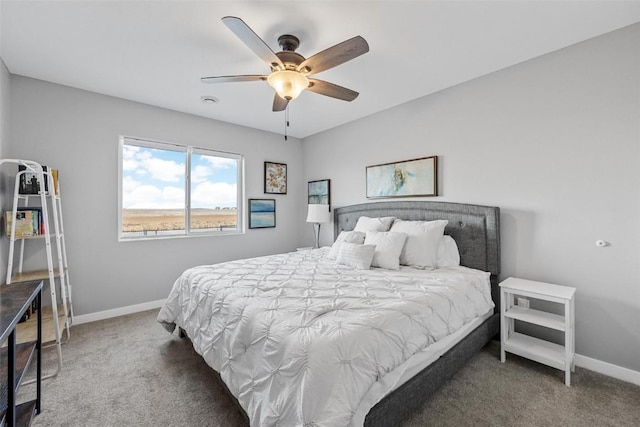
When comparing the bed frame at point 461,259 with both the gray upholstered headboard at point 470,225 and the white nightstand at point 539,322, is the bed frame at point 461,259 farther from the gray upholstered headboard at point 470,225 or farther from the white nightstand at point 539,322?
the white nightstand at point 539,322

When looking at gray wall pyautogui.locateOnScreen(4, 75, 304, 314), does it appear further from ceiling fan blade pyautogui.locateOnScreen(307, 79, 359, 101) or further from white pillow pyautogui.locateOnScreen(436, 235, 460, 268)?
white pillow pyautogui.locateOnScreen(436, 235, 460, 268)

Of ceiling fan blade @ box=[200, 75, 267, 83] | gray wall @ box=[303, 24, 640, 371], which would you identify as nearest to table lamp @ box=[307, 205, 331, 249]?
gray wall @ box=[303, 24, 640, 371]

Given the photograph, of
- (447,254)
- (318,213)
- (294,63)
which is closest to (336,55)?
(294,63)

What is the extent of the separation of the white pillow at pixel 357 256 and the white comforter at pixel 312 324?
0.14m

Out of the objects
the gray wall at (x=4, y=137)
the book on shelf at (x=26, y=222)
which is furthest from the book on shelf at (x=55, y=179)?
the gray wall at (x=4, y=137)

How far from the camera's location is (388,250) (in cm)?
274

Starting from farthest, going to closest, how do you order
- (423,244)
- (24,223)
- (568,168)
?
(423,244)
(24,223)
(568,168)

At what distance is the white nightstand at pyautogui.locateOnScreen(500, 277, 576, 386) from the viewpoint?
6.73 ft

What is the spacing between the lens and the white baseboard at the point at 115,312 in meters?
3.14

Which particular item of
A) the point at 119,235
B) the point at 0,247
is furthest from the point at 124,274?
the point at 0,247

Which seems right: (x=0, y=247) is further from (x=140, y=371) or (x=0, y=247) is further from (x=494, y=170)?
(x=494, y=170)

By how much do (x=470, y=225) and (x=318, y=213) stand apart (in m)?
2.17

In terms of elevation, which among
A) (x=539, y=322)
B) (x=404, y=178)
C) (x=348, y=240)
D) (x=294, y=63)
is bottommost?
(x=539, y=322)

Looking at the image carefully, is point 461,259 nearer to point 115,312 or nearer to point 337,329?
point 337,329
